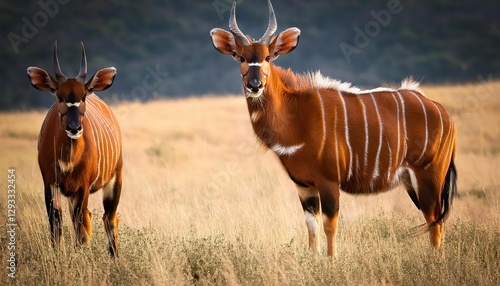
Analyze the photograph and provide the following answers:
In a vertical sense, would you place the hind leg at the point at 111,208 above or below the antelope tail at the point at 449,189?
above

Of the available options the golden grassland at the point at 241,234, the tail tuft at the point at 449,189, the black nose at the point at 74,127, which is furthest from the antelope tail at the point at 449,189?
the black nose at the point at 74,127

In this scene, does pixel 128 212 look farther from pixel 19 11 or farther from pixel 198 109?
pixel 19 11

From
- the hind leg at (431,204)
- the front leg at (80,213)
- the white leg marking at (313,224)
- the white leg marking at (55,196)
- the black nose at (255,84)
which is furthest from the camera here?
the hind leg at (431,204)

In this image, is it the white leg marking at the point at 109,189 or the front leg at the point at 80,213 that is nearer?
the front leg at the point at 80,213

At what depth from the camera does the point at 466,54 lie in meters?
57.1

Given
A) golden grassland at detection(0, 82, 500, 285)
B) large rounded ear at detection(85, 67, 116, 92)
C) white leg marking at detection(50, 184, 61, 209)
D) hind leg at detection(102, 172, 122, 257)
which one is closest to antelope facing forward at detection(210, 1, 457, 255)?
golden grassland at detection(0, 82, 500, 285)

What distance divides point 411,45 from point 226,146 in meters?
43.4

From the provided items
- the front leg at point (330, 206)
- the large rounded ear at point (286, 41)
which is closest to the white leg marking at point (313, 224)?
the front leg at point (330, 206)

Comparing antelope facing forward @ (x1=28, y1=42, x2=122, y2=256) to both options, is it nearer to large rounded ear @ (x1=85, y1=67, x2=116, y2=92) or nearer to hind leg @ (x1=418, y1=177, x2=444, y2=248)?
large rounded ear @ (x1=85, y1=67, x2=116, y2=92)

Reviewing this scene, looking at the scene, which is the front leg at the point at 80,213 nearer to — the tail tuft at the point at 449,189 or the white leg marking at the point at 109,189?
the white leg marking at the point at 109,189

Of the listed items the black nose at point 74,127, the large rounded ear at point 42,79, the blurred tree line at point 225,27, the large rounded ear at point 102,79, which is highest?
the large rounded ear at point 42,79

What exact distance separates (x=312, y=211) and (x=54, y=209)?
242 cm

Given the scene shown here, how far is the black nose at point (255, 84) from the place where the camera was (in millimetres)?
8055

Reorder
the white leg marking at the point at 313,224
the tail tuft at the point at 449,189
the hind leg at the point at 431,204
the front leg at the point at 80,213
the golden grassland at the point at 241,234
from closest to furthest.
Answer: the golden grassland at the point at 241,234, the front leg at the point at 80,213, the white leg marking at the point at 313,224, the hind leg at the point at 431,204, the tail tuft at the point at 449,189
